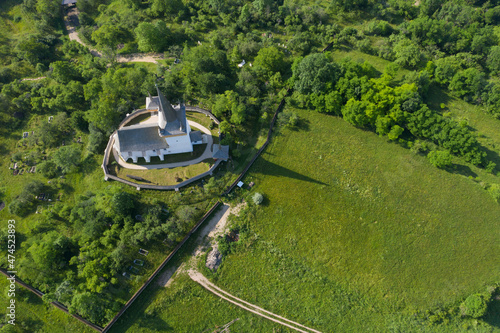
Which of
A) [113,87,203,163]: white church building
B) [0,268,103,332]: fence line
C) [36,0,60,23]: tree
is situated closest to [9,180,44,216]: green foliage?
[0,268,103,332]: fence line

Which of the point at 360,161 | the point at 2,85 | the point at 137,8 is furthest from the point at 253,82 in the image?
the point at 2,85

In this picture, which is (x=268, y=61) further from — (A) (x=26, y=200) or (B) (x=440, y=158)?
(A) (x=26, y=200)

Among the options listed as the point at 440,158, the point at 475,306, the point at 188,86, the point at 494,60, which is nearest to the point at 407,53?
the point at 494,60

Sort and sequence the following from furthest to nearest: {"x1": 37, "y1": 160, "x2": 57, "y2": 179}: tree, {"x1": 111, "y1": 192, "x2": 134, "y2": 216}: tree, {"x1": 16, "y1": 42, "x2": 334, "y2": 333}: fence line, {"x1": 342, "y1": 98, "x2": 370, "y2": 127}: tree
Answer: {"x1": 342, "y1": 98, "x2": 370, "y2": 127}: tree < {"x1": 37, "y1": 160, "x2": 57, "y2": 179}: tree < {"x1": 111, "y1": 192, "x2": 134, "y2": 216}: tree < {"x1": 16, "y1": 42, "x2": 334, "y2": 333}: fence line

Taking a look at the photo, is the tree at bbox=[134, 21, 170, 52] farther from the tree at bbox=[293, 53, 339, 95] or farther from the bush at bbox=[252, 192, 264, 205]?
the bush at bbox=[252, 192, 264, 205]

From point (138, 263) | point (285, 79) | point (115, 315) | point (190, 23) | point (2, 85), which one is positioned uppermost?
point (190, 23)

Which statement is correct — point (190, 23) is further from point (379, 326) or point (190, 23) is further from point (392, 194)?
point (379, 326)

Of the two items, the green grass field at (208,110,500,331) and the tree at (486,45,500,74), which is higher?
the tree at (486,45,500,74)
